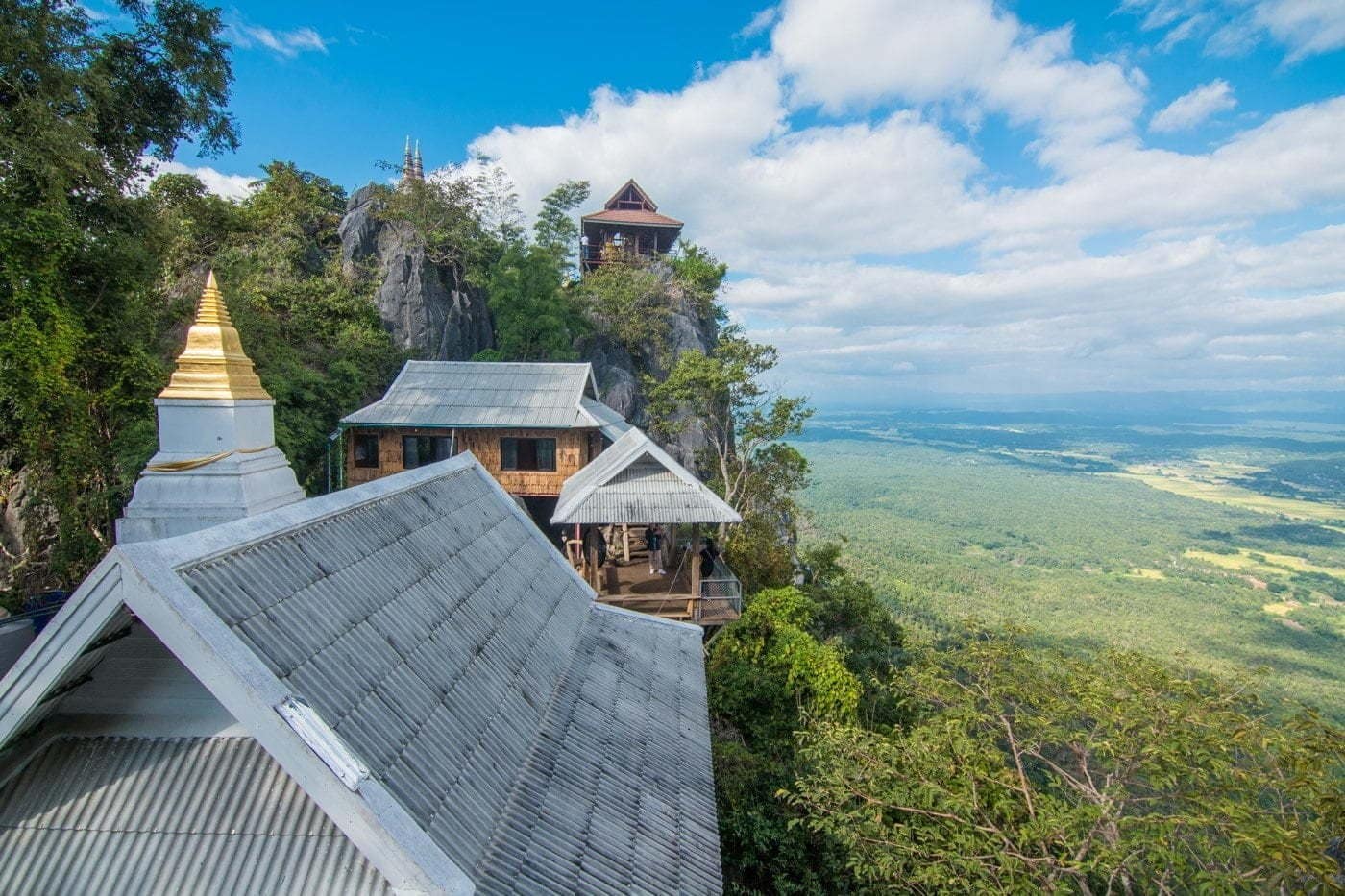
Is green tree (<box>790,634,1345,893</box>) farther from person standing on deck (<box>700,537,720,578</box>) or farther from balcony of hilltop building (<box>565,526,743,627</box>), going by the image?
person standing on deck (<box>700,537,720,578</box>)

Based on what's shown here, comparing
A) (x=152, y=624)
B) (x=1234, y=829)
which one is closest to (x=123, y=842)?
(x=152, y=624)

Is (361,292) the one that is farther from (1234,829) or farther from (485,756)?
(1234,829)

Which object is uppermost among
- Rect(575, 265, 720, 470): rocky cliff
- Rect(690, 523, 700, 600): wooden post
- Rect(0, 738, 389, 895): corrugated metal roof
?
Rect(575, 265, 720, 470): rocky cliff

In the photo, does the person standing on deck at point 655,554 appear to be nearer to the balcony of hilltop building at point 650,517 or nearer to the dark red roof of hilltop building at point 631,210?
the balcony of hilltop building at point 650,517

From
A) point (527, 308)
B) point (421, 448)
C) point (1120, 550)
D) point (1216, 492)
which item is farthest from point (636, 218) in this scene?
point (1216, 492)

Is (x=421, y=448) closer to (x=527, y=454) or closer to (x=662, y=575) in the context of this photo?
(x=527, y=454)

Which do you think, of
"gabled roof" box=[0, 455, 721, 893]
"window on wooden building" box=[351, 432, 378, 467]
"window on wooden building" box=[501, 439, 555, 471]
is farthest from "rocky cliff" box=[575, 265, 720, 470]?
"gabled roof" box=[0, 455, 721, 893]
